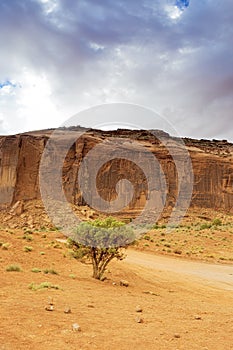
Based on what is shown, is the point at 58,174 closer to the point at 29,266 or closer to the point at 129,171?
the point at 129,171

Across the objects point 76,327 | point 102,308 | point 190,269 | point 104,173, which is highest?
point 104,173

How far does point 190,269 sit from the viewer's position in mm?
22312

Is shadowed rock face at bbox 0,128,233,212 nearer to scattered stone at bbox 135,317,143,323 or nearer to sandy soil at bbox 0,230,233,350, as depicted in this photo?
sandy soil at bbox 0,230,233,350

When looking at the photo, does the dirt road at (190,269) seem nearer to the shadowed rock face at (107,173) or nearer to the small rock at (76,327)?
the small rock at (76,327)

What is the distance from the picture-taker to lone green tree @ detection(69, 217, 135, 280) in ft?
45.9

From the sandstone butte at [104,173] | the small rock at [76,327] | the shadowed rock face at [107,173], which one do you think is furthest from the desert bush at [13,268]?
the shadowed rock face at [107,173]

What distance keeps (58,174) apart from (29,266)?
47.7m

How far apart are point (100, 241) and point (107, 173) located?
160 ft

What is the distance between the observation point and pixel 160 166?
6750 cm

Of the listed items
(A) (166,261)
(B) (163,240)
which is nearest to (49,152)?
(B) (163,240)

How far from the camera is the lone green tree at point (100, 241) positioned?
13992 millimetres

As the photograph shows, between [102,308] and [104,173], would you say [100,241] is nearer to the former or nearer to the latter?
[102,308]

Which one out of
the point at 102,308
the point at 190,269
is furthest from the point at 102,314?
the point at 190,269

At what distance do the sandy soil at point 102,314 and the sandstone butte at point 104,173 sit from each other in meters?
42.5
